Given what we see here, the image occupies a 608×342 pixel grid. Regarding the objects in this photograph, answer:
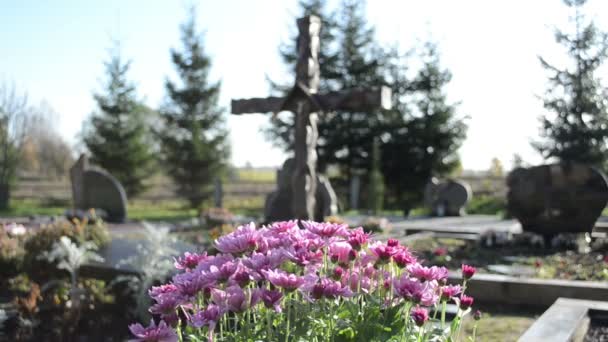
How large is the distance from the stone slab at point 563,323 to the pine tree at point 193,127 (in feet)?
67.4

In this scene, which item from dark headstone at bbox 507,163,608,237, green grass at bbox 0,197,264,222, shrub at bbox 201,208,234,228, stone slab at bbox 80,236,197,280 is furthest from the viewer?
green grass at bbox 0,197,264,222

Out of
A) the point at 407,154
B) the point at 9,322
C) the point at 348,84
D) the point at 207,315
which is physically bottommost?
the point at 9,322

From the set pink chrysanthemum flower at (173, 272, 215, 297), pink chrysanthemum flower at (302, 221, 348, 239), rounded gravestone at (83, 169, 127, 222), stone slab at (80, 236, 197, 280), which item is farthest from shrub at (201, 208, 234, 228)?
pink chrysanthemum flower at (173, 272, 215, 297)

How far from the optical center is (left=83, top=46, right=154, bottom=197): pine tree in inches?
934

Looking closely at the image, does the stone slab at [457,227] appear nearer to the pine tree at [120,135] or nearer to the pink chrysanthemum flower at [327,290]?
the pink chrysanthemum flower at [327,290]

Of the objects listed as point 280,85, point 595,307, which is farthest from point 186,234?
point 280,85

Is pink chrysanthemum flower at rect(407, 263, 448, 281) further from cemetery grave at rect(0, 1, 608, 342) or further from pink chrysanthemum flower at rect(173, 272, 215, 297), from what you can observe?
pink chrysanthemum flower at rect(173, 272, 215, 297)

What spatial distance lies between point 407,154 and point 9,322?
19.7 meters

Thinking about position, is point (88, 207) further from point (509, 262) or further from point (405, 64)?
point (405, 64)

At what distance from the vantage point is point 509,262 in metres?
7.23

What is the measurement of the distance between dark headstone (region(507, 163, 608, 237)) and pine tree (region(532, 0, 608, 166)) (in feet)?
36.6

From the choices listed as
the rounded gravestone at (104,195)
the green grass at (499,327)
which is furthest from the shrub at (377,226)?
the rounded gravestone at (104,195)

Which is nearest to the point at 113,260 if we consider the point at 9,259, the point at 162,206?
the point at 9,259

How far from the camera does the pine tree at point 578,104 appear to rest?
19141 mm
